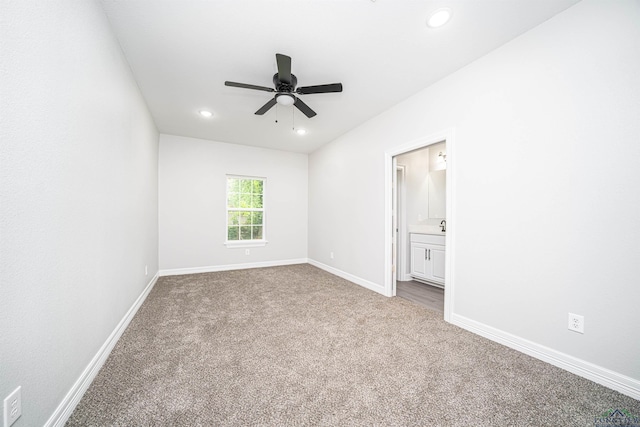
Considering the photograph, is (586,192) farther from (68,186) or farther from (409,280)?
(68,186)

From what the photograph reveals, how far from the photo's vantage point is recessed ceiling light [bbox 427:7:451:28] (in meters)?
1.84

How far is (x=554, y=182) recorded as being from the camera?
74.2 inches

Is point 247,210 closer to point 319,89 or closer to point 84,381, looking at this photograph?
point 319,89

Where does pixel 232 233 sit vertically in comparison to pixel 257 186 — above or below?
below

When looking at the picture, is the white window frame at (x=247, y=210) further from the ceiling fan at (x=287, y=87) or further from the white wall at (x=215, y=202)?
the ceiling fan at (x=287, y=87)

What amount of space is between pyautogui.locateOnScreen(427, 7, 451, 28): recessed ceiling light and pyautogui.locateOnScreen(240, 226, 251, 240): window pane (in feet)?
15.1

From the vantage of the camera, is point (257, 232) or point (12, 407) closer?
point (12, 407)

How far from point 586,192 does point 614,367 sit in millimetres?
1164

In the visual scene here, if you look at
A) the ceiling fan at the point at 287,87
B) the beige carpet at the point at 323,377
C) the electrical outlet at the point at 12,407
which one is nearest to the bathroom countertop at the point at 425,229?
the beige carpet at the point at 323,377

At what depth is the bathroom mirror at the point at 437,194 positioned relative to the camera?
434 centimetres

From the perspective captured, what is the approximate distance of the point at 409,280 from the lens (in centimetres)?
441

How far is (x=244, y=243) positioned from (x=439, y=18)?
4732 mm

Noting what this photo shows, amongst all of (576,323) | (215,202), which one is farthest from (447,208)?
(215,202)

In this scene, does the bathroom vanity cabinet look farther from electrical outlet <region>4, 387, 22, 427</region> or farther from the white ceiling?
electrical outlet <region>4, 387, 22, 427</region>
